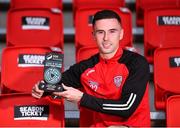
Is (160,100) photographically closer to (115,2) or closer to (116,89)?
(116,89)

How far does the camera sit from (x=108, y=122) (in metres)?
1.96

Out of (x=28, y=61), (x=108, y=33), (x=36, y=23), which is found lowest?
(x=28, y=61)

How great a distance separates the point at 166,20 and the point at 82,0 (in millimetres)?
648

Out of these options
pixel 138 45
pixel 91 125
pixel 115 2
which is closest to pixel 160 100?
pixel 91 125

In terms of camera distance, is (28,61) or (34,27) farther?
(34,27)

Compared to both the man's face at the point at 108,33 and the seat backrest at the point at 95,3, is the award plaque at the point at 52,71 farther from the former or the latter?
the seat backrest at the point at 95,3

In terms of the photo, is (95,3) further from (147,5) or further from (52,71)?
(52,71)

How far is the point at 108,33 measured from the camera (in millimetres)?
1935

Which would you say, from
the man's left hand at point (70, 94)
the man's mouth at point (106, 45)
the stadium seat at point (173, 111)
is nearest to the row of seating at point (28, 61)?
the man's left hand at point (70, 94)

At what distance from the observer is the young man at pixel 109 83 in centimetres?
184

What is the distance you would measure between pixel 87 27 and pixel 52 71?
117 cm

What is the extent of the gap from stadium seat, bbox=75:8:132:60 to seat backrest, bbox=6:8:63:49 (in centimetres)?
11

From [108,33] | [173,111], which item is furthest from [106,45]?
[173,111]

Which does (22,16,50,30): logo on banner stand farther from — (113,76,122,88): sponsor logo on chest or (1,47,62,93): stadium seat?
(113,76,122,88): sponsor logo on chest
